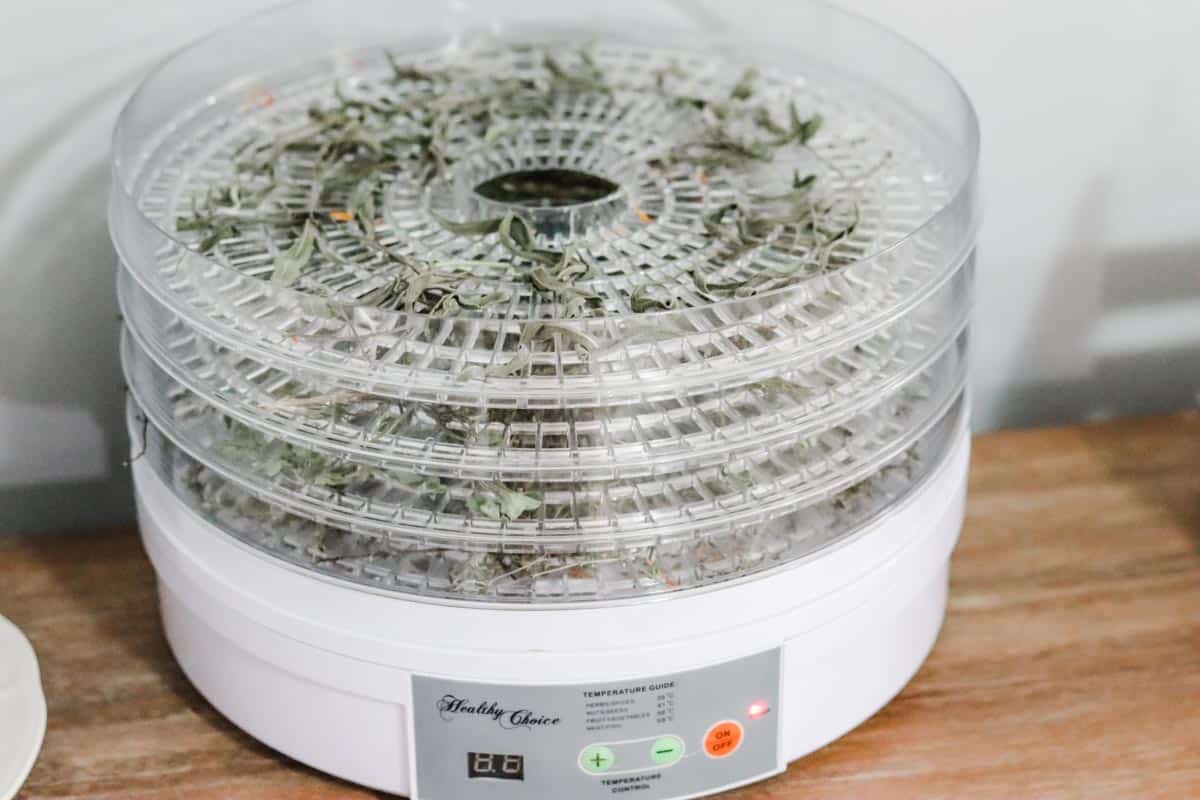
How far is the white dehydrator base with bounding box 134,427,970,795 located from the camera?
70cm

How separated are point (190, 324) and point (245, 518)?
104mm

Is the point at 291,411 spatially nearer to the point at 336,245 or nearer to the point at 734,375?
the point at 336,245

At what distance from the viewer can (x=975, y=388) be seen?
1.17 meters

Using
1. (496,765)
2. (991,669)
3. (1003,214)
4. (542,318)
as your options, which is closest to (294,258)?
(542,318)

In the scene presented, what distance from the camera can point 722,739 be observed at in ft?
2.43

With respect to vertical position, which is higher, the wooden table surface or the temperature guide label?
the temperature guide label

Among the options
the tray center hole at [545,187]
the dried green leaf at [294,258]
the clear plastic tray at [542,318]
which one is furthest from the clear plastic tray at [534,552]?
the tray center hole at [545,187]

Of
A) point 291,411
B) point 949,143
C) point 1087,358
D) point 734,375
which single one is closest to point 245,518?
point 291,411

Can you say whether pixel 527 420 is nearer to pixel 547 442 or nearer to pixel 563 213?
pixel 547 442

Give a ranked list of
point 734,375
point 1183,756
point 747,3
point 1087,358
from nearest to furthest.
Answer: point 734,375, point 1183,756, point 747,3, point 1087,358

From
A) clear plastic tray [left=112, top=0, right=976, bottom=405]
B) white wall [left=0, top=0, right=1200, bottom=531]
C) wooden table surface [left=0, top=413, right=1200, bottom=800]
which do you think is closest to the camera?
clear plastic tray [left=112, top=0, right=976, bottom=405]

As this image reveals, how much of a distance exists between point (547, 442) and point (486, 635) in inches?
3.7

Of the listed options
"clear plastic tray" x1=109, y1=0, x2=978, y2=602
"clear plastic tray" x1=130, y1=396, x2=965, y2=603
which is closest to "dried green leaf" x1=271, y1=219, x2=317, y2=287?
"clear plastic tray" x1=109, y1=0, x2=978, y2=602

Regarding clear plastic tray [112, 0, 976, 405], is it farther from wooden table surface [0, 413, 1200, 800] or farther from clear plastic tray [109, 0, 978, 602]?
wooden table surface [0, 413, 1200, 800]
